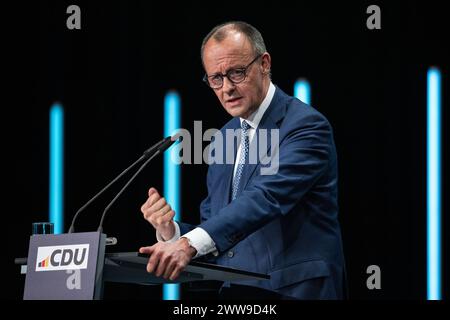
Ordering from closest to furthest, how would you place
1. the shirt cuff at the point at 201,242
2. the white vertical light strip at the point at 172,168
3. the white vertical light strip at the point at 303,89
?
1. the shirt cuff at the point at 201,242
2. the white vertical light strip at the point at 303,89
3. the white vertical light strip at the point at 172,168

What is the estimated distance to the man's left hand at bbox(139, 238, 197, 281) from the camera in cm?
199

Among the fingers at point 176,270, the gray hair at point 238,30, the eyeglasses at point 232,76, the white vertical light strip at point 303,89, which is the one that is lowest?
the fingers at point 176,270

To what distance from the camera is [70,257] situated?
6.79 ft

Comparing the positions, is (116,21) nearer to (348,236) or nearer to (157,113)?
(157,113)

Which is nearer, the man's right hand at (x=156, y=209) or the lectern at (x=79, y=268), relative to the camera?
the lectern at (x=79, y=268)

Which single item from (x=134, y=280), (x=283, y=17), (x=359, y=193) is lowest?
(x=134, y=280)

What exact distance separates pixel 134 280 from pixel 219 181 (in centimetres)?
59

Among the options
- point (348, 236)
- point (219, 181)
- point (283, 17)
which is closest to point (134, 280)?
point (219, 181)

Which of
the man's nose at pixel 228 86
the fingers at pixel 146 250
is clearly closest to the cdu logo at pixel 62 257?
the fingers at pixel 146 250

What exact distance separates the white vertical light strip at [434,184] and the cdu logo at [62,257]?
2.24 metres

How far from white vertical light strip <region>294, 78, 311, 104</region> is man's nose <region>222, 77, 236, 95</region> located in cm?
121

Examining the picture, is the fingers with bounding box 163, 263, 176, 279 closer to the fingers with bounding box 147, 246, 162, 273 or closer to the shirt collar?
the fingers with bounding box 147, 246, 162, 273

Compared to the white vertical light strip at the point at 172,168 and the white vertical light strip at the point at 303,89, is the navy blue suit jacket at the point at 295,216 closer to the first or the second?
the white vertical light strip at the point at 303,89

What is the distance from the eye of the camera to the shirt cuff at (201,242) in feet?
7.00
